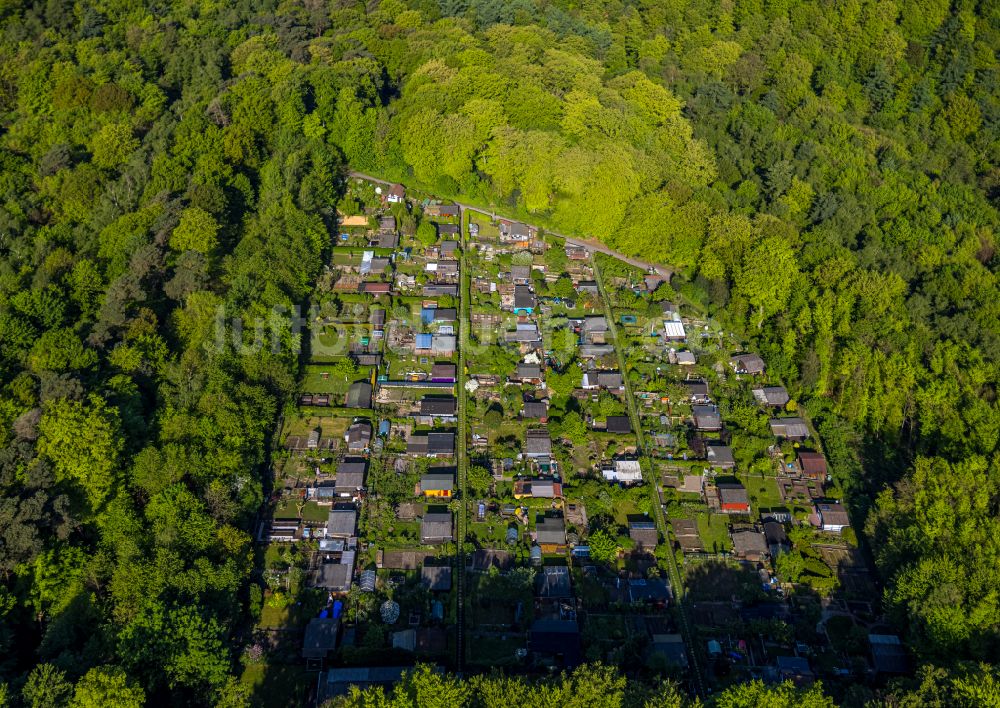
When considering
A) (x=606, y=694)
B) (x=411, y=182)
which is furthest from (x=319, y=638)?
(x=411, y=182)

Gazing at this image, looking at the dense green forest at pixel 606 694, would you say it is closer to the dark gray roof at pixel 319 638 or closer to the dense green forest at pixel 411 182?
the dark gray roof at pixel 319 638

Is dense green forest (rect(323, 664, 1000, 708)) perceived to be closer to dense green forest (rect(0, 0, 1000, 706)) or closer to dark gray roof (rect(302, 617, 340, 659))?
dark gray roof (rect(302, 617, 340, 659))

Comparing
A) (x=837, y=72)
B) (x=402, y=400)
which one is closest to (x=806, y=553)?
(x=402, y=400)

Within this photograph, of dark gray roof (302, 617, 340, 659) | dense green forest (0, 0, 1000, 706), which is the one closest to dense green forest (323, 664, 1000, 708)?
dark gray roof (302, 617, 340, 659)

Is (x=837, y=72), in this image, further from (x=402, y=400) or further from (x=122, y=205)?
(x=122, y=205)

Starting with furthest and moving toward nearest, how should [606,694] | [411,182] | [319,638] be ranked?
[411,182]
[319,638]
[606,694]

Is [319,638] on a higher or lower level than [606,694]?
lower

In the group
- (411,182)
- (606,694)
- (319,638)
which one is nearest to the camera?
(606,694)

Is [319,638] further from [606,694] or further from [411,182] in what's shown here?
[411,182]
